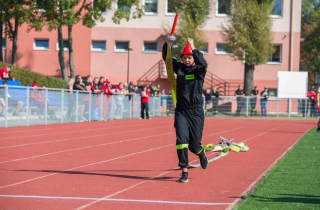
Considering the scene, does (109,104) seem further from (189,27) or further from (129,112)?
(189,27)

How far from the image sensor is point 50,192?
598 centimetres

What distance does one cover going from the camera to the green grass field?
5270 mm

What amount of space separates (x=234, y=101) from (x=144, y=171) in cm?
2343

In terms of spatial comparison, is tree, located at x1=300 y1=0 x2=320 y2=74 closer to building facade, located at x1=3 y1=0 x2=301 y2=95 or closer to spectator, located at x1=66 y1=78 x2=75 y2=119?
building facade, located at x1=3 y1=0 x2=301 y2=95

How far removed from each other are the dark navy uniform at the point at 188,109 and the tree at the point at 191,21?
2779 centimetres

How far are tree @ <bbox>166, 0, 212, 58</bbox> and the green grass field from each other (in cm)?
2580

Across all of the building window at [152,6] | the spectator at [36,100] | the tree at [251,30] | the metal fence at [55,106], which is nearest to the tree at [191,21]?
the tree at [251,30]

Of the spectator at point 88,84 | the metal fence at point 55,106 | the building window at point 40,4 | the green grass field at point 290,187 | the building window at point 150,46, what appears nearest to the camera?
the green grass field at point 290,187

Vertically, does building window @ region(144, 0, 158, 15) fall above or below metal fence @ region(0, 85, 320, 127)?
above

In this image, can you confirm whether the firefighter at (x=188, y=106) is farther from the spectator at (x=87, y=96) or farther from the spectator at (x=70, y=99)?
the spectator at (x=87, y=96)

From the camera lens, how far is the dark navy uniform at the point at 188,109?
269 inches

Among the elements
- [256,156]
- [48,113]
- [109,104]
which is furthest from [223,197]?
[109,104]

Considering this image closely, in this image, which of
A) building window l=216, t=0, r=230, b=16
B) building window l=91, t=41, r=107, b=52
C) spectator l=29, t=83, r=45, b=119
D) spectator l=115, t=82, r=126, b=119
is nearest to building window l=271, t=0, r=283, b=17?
building window l=216, t=0, r=230, b=16

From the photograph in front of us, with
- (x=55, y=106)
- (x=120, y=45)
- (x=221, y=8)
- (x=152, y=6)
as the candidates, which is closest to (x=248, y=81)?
(x=221, y=8)
